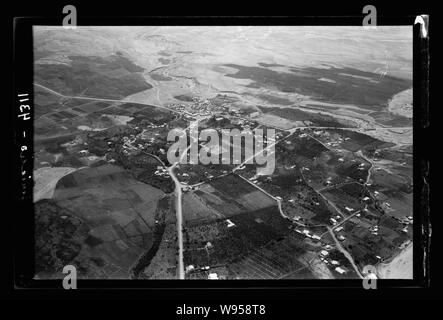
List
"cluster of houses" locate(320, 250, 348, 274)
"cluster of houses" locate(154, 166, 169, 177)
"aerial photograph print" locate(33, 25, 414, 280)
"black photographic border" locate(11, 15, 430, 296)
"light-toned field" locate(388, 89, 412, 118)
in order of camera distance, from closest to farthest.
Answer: "black photographic border" locate(11, 15, 430, 296)
"cluster of houses" locate(320, 250, 348, 274)
"aerial photograph print" locate(33, 25, 414, 280)
"cluster of houses" locate(154, 166, 169, 177)
"light-toned field" locate(388, 89, 412, 118)

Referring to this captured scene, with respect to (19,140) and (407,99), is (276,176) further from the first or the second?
(407,99)

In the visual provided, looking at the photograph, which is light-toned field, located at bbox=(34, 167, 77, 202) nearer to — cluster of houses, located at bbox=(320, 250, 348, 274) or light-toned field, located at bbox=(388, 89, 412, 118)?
cluster of houses, located at bbox=(320, 250, 348, 274)

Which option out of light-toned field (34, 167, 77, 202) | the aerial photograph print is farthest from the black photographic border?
light-toned field (34, 167, 77, 202)

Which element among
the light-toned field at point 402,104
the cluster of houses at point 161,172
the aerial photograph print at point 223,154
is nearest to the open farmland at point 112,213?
the aerial photograph print at point 223,154

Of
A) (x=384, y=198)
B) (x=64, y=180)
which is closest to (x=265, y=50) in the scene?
(x=384, y=198)

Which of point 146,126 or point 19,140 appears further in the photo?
point 146,126

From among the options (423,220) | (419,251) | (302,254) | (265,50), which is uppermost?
(265,50)

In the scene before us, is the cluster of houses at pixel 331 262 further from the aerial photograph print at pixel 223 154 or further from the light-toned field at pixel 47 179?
the light-toned field at pixel 47 179

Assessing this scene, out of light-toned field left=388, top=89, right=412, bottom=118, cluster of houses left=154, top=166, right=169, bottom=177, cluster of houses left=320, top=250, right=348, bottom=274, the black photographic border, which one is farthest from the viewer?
light-toned field left=388, top=89, right=412, bottom=118

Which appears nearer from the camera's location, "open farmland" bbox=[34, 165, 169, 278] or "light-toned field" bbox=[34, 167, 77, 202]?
"open farmland" bbox=[34, 165, 169, 278]
